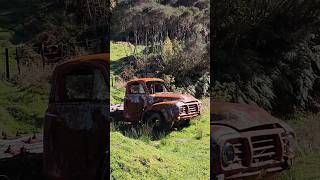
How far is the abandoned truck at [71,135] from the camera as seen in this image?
7656 mm

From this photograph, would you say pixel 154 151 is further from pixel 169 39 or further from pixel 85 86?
pixel 169 39

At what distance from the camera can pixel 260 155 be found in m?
8.06

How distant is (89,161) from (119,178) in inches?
24.8

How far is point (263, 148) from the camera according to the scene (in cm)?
805

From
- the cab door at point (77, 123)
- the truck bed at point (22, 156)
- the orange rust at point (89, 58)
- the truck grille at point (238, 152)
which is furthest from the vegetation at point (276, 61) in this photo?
the truck bed at point (22, 156)

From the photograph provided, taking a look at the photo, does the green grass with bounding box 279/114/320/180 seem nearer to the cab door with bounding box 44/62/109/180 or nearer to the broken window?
the cab door with bounding box 44/62/109/180

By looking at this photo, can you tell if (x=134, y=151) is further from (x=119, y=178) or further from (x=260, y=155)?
(x=260, y=155)

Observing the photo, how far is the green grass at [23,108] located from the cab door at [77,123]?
15 centimetres

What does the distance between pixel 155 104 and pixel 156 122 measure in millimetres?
231

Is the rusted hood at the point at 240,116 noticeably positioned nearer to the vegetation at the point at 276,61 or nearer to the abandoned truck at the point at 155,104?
the vegetation at the point at 276,61

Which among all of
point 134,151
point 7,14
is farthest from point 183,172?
point 7,14

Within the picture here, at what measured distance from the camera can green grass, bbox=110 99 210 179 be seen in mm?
7305

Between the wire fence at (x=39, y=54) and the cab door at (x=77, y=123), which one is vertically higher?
the wire fence at (x=39, y=54)

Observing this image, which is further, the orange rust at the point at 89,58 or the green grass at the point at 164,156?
the orange rust at the point at 89,58
